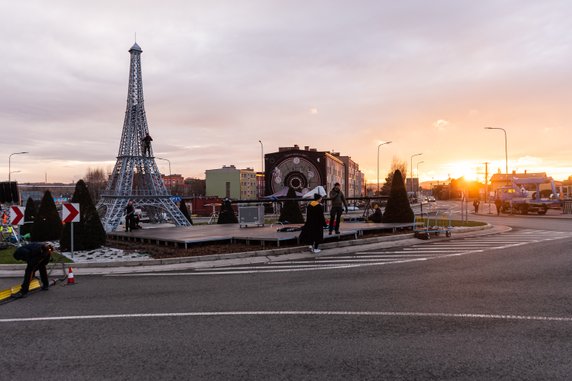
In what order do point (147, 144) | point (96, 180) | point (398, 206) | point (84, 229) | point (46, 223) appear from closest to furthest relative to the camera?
point (84, 229) < point (398, 206) < point (46, 223) < point (147, 144) < point (96, 180)

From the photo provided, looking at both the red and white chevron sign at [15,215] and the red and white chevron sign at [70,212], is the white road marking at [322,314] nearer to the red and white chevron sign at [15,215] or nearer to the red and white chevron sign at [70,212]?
the red and white chevron sign at [70,212]

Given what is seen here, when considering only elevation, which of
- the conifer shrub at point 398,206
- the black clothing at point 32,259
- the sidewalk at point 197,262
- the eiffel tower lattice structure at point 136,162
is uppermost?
the eiffel tower lattice structure at point 136,162

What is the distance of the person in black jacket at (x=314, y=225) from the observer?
14.3 metres

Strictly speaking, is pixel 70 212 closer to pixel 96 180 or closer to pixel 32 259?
pixel 32 259

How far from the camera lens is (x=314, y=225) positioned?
1491 cm

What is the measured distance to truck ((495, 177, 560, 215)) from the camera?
1663 inches

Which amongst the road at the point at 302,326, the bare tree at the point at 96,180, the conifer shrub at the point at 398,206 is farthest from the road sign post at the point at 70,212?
the bare tree at the point at 96,180

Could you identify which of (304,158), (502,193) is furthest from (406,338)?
(304,158)

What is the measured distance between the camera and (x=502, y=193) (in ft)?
152

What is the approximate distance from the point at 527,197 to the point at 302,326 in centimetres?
4396

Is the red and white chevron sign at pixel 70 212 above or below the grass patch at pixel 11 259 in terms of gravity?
above

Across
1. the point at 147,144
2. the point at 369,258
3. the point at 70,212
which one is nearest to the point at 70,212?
the point at 70,212

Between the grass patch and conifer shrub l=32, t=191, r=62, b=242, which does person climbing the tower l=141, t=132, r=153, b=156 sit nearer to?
conifer shrub l=32, t=191, r=62, b=242

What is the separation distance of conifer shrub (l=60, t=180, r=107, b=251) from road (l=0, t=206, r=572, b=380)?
723cm
